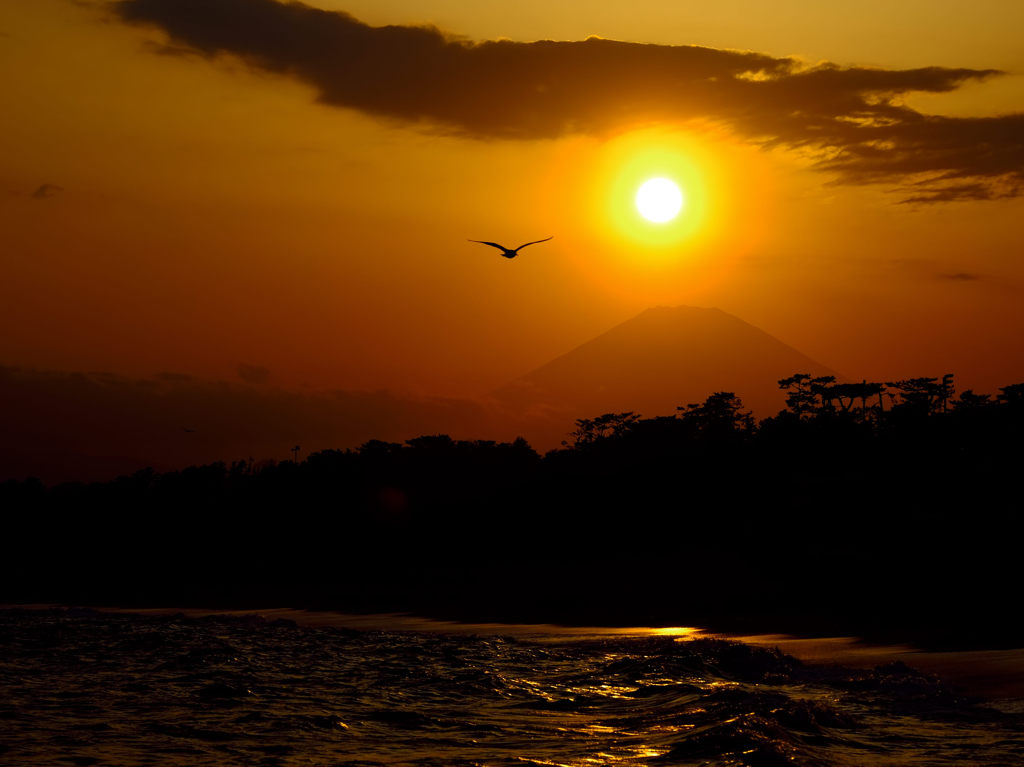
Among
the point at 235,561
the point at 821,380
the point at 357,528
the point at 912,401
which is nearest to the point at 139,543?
the point at 235,561

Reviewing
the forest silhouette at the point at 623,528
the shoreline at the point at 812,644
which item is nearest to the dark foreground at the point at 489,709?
the shoreline at the point at 812,644

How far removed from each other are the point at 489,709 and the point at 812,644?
539 inches

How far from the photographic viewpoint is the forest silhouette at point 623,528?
1882 inches

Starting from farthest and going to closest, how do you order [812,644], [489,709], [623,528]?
1. [623,528]
2. [812,644]
3. [489,709]

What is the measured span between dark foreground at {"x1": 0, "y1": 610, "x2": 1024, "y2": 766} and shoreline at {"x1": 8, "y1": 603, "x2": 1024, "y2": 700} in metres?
1.04

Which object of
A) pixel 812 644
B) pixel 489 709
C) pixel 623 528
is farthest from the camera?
pixel 623 528

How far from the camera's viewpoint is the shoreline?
78.6 feet

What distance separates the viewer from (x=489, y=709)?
22.1m

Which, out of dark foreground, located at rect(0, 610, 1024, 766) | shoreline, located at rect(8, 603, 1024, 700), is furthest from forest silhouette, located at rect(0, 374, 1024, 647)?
dark foreground, located at rect(0, 610, 1024, 766)

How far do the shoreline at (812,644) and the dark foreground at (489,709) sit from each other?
41.0 inches

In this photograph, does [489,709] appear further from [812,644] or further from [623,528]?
[623,528]

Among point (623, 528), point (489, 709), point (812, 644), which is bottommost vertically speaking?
point (489, 709)

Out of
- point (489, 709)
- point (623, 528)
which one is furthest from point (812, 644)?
point (623, 528)

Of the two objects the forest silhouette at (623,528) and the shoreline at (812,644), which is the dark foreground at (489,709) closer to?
the shoreline at (812,644)
